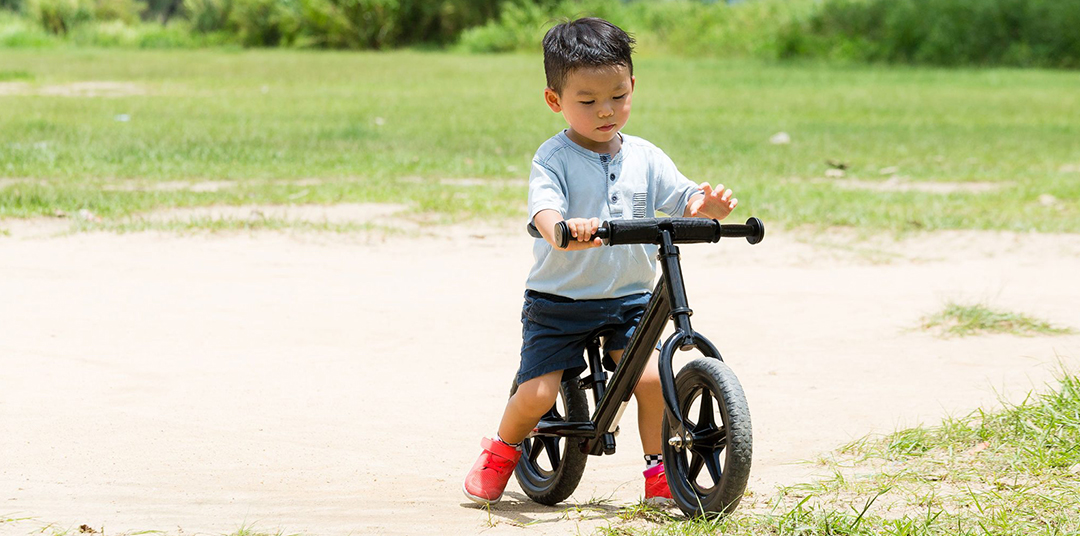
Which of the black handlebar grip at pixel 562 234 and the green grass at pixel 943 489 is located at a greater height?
the black handlebar grip at pixel 562 234

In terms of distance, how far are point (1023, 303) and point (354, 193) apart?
4768mm

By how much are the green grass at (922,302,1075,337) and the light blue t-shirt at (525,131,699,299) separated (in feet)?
9.56

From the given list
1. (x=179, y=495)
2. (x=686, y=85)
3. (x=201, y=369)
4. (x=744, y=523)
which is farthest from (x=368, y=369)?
(x=686, y=85)

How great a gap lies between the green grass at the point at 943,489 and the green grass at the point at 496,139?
4.40 meters

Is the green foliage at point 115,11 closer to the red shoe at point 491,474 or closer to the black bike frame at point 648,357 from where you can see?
the red shoe at point 491,474

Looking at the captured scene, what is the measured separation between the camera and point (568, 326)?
3.29 metres

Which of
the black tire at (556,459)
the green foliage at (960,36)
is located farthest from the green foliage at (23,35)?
the black tire at (556,459)

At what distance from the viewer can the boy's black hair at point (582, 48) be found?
3061 mm

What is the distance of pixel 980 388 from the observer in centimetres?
477

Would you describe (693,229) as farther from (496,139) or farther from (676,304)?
(496,139)

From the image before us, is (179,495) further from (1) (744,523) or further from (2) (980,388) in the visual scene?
(2) (980,388)

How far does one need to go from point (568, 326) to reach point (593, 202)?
35 cm

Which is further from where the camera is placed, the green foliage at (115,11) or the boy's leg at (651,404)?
the green foliage at (115,11)

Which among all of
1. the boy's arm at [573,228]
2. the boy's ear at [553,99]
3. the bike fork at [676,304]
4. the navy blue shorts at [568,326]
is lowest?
the navy blue shorts at [568,326]
